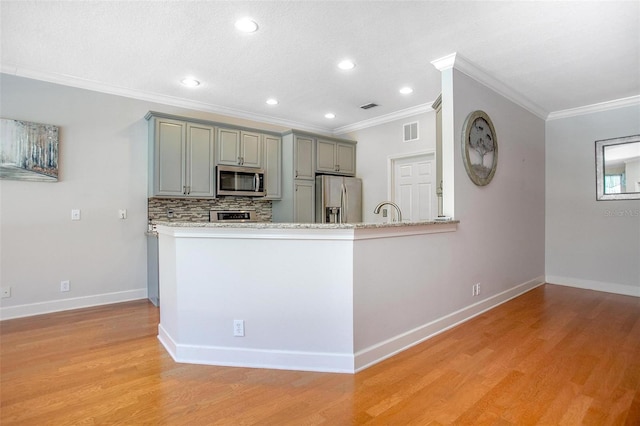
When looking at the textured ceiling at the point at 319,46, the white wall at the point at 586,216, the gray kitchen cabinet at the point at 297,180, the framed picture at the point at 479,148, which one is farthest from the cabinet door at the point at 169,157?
the white wall at the point at 586,216

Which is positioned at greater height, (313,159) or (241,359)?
→ (313,159)

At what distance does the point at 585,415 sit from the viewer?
185 cm

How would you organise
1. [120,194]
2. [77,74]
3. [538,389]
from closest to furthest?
1. [538,389]
2. [77,74]
3. [120,194]

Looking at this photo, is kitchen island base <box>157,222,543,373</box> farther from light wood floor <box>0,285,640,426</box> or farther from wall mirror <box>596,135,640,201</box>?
wall mirror <box>596,135,640,201</box>

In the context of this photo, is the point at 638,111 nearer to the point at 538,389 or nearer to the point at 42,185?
the point at 538,389

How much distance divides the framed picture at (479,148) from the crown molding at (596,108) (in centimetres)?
185

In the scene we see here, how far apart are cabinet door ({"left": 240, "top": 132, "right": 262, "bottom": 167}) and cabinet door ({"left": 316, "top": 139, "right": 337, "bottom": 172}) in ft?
3.08

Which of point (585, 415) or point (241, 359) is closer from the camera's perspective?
point (585, 415)

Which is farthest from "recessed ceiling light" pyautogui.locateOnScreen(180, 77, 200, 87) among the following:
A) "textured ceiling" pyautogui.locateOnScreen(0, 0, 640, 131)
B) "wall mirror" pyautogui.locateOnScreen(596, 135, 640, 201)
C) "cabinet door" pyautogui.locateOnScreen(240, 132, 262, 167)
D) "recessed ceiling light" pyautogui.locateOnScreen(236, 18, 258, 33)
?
"wall mirror" pyautogui.locateOnScreen(596, 135, 640, 201)

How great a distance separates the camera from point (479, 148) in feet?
11.8

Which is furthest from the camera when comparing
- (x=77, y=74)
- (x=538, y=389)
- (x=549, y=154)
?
(x=549, y=154)

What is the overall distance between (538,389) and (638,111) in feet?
13.6

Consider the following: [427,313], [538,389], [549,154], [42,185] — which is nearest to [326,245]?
[427,313]

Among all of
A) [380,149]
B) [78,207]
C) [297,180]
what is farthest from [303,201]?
[78,207]
